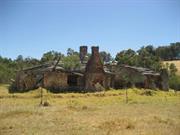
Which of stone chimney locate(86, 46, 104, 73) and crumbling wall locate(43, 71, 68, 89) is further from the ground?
stone chimney locate(86, 46, 104, 73)

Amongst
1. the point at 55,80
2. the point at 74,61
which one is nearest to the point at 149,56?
the point at 74,61

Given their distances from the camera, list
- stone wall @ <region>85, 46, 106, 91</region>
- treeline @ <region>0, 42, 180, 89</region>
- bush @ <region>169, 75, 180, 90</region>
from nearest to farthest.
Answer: stone wall @ <region>85, 46, 106, 91</region>, treeline @ <region>0, 42, 180, 89</region>, bush @ <region>169, 75, 180, 90</region>

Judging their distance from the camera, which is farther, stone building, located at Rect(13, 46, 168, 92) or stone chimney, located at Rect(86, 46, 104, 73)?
stone chimney, located at Rect(86, 46, 104, 73)

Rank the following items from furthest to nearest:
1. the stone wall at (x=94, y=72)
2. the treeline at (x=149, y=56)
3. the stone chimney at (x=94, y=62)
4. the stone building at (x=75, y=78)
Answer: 1. the treeline at (x=149, y=56)
2. the stone chimney at (x=94, y=62)
3. the stone wall at (x=94, y=72)
4. the stone building at (x=75, y=78)

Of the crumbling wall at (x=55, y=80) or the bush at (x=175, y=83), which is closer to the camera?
the crumbling wall at (x=55, y=80)

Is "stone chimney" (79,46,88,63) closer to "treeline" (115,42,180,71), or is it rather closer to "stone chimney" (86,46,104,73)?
"stone chimney" (86,46,104,73)

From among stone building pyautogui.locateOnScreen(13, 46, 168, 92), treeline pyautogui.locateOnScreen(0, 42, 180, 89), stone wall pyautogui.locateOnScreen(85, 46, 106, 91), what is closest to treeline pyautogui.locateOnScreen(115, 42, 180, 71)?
treeline pyautogui.locateOnScreen(0, 42, 180, 89)

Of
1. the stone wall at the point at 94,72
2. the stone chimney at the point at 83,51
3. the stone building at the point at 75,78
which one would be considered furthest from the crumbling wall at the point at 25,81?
the stone chimney at the point at 83,51

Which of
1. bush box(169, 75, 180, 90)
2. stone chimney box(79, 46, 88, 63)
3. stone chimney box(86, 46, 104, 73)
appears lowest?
bush box(169, 75, 180, 90)

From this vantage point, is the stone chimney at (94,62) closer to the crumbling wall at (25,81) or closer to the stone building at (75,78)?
the stone building at (75,78)

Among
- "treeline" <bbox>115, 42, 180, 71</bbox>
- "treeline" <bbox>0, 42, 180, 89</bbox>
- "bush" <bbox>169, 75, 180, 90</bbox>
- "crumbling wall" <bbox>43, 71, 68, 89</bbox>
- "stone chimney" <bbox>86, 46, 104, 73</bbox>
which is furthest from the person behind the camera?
"treeline" <bbox>115, 42, 180, 71</bbox>

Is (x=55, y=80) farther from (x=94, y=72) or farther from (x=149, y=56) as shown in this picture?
(x=149, y=56)

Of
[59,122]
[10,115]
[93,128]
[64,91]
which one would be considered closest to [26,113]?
[10,115]

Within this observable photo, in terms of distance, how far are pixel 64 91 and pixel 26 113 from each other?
82.4 feet
